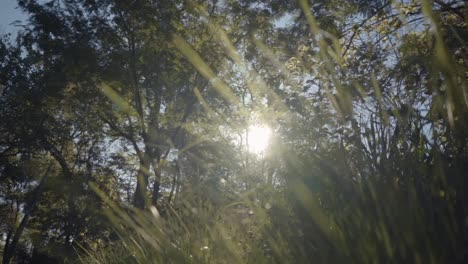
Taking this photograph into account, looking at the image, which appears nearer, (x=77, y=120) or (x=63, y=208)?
(x=77, y=120)

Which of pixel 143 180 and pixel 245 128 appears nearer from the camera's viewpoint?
pixel 143 180

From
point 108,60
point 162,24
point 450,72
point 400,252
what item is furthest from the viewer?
point 108,60

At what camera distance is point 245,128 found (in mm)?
19328

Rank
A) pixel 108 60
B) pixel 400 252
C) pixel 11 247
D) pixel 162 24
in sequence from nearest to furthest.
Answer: pixel 400 252 < pixel 162 24 < pixel 108 60 < pixel 11 247

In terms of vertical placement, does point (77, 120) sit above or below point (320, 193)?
above

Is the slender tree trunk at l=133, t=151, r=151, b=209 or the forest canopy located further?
the slender tree trunk at l=133, t=151, r=151, b=209

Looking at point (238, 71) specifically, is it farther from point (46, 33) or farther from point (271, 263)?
point (271, 263)

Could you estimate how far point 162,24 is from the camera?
1216cm

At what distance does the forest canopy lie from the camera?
2426 mm

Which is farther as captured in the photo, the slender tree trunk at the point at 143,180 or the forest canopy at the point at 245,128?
the slender tree trunk at the point at 143,180

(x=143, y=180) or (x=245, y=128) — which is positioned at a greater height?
(x=245, y=128)

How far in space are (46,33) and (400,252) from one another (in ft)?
42.5

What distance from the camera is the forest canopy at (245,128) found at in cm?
243

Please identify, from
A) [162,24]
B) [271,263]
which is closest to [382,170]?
[271,263]
